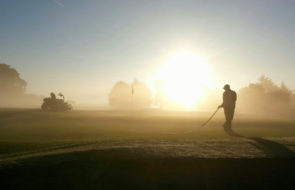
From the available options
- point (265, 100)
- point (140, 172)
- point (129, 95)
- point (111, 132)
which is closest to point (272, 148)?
point (140, 172)

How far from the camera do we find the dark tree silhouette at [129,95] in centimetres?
15600

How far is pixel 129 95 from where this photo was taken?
156m

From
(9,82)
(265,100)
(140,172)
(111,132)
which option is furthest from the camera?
(9,82)

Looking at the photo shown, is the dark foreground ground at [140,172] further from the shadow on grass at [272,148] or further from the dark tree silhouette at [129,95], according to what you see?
the dark tree silhouette at [129,95]

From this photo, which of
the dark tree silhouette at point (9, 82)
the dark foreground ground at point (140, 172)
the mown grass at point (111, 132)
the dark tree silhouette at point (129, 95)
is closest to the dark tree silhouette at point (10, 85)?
the dark tree silhouette at point (9, 82)

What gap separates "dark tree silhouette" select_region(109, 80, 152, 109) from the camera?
156000 millimetres

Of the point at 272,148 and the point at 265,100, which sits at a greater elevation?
the point at 265,100

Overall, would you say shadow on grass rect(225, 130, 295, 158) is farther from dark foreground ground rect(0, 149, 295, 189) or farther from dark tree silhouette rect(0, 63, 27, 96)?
dark tree silhouette rect(0, 63, 27, 96)

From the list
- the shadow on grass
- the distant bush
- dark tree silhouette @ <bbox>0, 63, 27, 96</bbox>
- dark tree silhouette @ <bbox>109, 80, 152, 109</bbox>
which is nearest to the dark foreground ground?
the shadow on grass

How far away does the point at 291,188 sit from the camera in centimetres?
1188

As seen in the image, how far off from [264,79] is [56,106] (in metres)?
99.4

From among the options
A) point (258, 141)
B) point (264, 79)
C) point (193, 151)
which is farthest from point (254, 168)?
point (264, 79)

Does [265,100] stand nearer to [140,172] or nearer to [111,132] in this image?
[111,132]

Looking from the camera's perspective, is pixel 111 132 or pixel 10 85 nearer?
pixel 111 132
